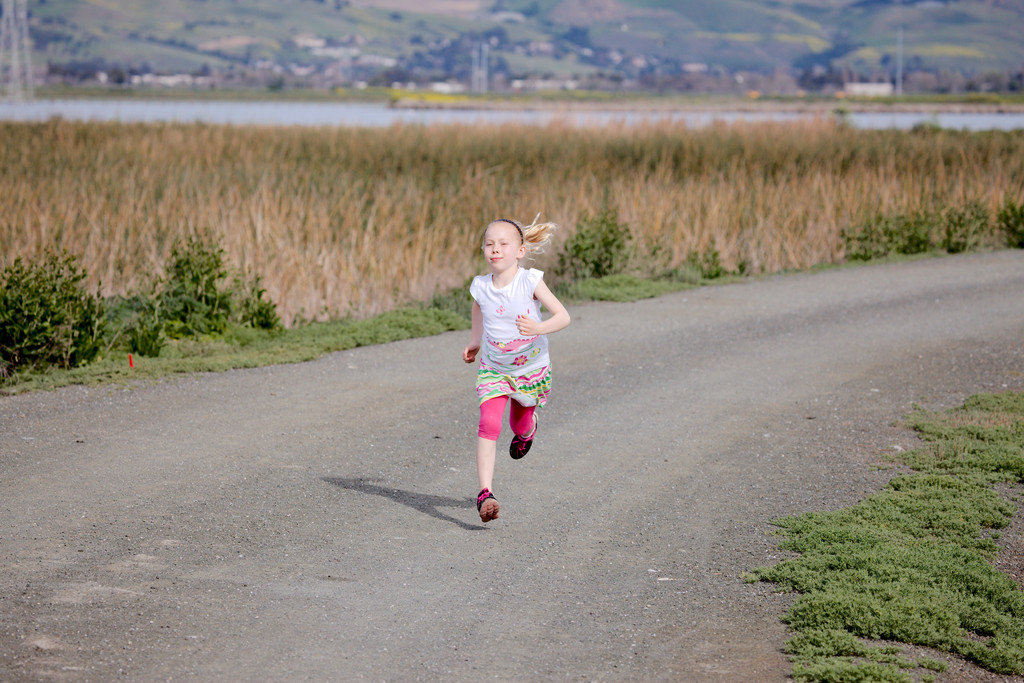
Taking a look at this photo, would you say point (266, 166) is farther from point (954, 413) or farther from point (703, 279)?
point (954, 413)

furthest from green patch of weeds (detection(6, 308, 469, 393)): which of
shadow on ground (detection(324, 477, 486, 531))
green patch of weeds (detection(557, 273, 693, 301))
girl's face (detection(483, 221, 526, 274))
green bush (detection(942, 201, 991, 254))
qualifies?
green bush (detection(942, 201, 991, 254))

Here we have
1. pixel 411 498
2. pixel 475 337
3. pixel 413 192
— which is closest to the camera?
pixel 475 337

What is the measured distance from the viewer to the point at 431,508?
5629 mm

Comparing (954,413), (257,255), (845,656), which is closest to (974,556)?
(845,656)

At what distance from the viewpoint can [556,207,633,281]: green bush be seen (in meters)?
13.7

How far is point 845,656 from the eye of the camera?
404 centimetres

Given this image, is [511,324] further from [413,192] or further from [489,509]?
[413,192]

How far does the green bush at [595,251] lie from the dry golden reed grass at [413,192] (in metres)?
0.58

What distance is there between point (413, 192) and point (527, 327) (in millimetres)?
12193

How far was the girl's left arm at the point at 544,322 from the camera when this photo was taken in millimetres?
5023

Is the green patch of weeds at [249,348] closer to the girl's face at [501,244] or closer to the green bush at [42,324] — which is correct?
the green bush at [42,324]

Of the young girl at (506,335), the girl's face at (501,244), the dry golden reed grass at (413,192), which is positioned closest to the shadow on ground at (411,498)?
the young girl at (506,335)

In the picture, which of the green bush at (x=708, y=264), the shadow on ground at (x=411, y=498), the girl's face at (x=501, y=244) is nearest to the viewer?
the girl's face at (x=501, y=244)

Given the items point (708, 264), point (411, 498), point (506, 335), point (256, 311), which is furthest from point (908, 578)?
point (708, 264)
